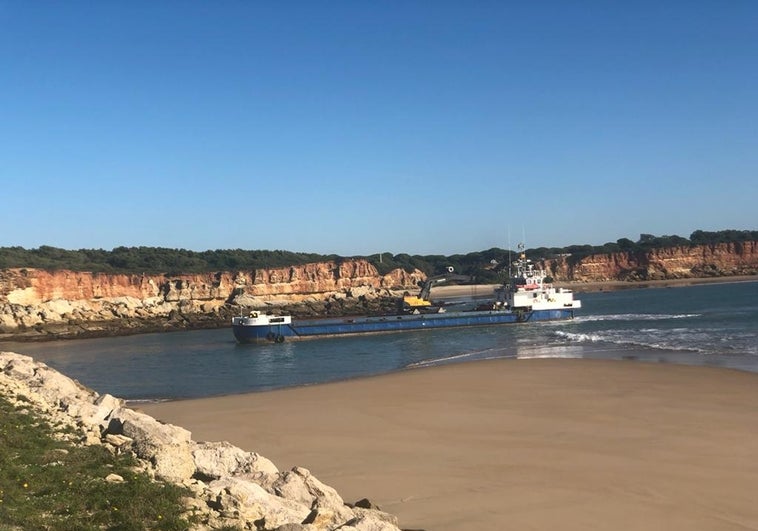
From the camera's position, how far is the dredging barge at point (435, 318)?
177 feet

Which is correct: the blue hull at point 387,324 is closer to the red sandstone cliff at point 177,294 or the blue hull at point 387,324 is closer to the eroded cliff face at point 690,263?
the red sandstone cliff at point 177,294

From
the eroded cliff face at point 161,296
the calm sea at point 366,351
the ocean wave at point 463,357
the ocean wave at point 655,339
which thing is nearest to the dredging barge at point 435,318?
the calm sea at point 366,351

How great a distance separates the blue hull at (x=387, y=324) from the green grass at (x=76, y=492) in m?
43.8

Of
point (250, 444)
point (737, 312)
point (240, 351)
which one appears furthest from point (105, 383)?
point (737, 312)

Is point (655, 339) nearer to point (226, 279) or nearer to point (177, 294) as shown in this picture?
point (177, 294)

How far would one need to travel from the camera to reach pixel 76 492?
25.6 ft

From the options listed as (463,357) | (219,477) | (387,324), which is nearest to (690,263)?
(387,324)

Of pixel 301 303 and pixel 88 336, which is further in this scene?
pixel 301 303

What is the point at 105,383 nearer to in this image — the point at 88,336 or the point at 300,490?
the point at 300,490

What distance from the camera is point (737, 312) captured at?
55.3 meters

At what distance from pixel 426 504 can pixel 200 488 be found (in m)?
4.04

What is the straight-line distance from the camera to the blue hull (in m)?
53.6

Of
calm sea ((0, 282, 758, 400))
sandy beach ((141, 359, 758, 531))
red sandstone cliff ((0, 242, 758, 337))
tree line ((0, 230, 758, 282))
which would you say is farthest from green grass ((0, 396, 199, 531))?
tree line ((0, 230, 758, 282))

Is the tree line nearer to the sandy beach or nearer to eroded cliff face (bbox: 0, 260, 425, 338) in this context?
eroded cliff face (bbox: 0, 260, 425, 338)
